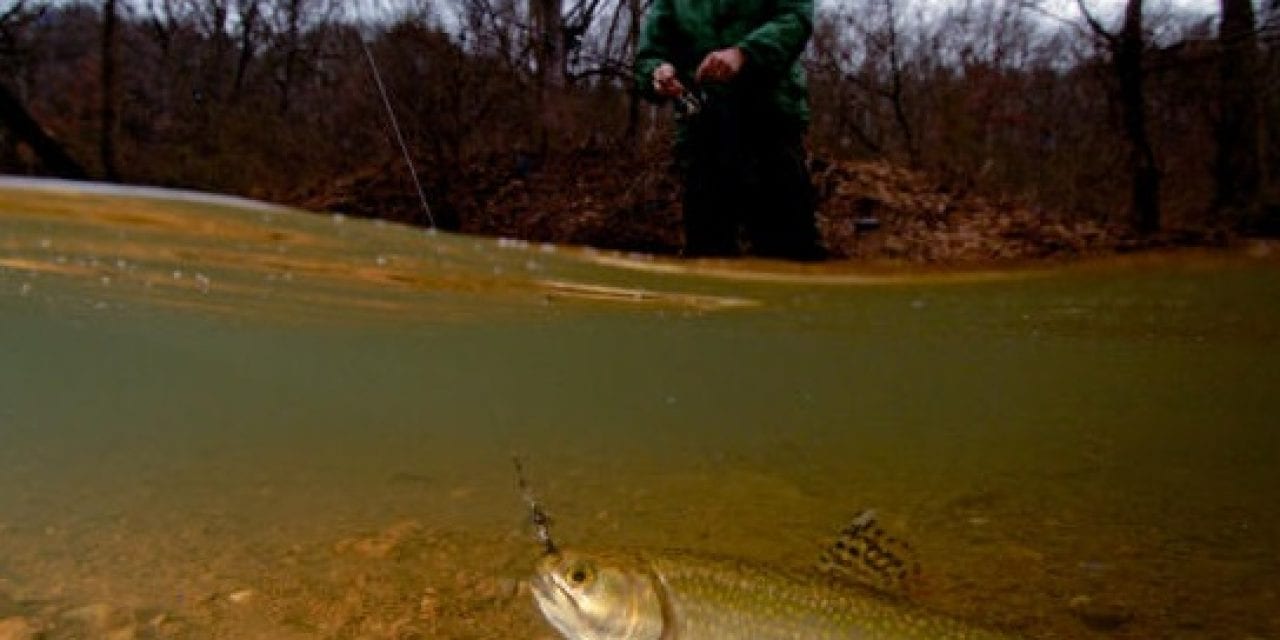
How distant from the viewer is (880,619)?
2.11 meters

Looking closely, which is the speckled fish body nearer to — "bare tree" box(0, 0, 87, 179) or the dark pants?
the dark pants

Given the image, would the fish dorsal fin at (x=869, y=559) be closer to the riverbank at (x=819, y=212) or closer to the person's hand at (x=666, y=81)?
the person's hand at (x=666, y=81)

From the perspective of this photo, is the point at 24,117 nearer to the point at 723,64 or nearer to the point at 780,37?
the point at 723,64

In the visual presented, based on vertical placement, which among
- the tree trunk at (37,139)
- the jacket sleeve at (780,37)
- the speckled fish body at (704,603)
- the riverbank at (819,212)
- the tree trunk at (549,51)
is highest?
the tree trunk at (549,51)

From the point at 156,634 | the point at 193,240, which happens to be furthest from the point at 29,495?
the point at 193,240

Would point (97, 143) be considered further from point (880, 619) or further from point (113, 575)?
point (880, 619)

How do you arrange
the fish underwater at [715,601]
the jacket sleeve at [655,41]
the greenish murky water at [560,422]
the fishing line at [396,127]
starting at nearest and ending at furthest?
the fish underwater at [715,601] → the greenish murky water at [560,422] → the jacket sleeve at [655,41] → the fishing line at [396,127]

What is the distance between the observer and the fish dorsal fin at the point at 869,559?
2.37 meters

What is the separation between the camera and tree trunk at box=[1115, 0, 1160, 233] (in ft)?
32.7

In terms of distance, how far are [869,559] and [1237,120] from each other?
932 cm

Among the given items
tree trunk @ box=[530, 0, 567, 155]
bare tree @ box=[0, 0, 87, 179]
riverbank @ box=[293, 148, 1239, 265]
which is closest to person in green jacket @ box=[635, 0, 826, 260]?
riverbank @ box=[293, 148, 1239, 265]

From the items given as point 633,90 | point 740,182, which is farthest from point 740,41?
point 633,90

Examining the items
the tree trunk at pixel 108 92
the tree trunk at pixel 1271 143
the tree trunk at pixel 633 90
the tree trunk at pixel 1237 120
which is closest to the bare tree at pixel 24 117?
the tree trunk at pixel 108 92

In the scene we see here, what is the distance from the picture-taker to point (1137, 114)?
10086 millimetres
